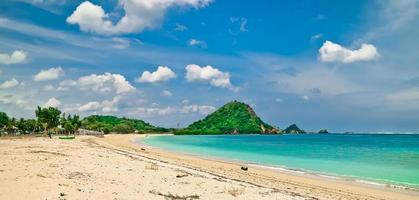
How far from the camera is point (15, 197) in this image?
11.1 m

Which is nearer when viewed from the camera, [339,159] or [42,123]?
[339,159]

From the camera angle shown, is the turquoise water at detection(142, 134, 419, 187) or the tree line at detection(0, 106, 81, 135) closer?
the turquoise water at detection(142, 134, 419, 187)

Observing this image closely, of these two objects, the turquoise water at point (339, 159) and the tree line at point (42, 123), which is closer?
the turquoise water at point (339, 159)


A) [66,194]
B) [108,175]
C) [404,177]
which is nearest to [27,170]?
[108,175]

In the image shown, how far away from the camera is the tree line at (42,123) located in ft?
301

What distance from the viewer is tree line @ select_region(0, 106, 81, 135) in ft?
301

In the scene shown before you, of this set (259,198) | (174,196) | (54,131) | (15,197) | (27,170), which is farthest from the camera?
(54,131)

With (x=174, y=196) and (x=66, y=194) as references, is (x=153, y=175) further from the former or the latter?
(x=66, y=194)

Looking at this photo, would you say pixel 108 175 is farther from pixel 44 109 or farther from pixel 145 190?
pixel 44 109

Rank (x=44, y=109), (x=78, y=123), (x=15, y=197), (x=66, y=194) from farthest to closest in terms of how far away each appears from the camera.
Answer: (x=78, y=123), (x=44, y=109), (x=66, y=194), (x=15, y=197)

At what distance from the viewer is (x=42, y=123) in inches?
3743

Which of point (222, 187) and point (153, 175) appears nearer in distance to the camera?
point (222, 187)

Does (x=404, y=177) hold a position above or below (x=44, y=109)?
below

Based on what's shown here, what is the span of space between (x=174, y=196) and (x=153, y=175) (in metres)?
5.47
